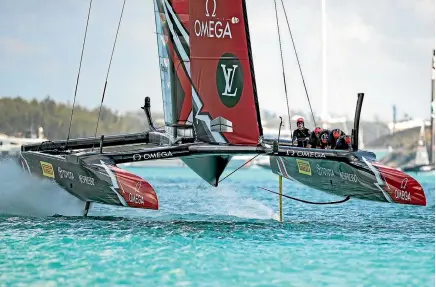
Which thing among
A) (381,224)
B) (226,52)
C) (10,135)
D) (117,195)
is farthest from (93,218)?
(10,135)

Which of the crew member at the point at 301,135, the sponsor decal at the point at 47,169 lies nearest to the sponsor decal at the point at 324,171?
the crew member at the point at 301,135

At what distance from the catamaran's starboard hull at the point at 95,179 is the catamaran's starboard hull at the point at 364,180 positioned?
1604mm

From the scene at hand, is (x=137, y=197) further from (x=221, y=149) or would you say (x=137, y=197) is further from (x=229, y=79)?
(x=229, y=79)

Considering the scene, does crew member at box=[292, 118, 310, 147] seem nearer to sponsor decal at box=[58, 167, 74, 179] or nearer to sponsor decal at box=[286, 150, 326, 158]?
sponsor decal at box=[286, 150, 326, 158]

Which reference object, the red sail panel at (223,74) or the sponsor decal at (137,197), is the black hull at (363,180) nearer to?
the red sail panel at (223,74)

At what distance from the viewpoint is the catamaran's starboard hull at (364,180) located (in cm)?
854

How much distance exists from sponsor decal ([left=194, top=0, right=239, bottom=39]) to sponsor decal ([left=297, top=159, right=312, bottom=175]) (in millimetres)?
1733

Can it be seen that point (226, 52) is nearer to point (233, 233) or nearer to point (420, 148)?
point (233, 233)

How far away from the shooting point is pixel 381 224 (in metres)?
9.73

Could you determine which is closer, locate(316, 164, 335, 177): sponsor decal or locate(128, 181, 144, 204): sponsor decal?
locate(128, 181, 144, 204): sponsor decal

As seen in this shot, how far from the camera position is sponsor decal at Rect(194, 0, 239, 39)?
881 centimetres

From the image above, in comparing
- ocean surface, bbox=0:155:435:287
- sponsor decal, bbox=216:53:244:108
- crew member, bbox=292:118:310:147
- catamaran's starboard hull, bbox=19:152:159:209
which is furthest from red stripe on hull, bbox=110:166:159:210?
crew member, bbox=292:118:310:147

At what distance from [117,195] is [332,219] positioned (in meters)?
2.93

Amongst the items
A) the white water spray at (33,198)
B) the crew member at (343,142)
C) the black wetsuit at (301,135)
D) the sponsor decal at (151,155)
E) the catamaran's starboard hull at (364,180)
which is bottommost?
the white water spray at (33,198)
